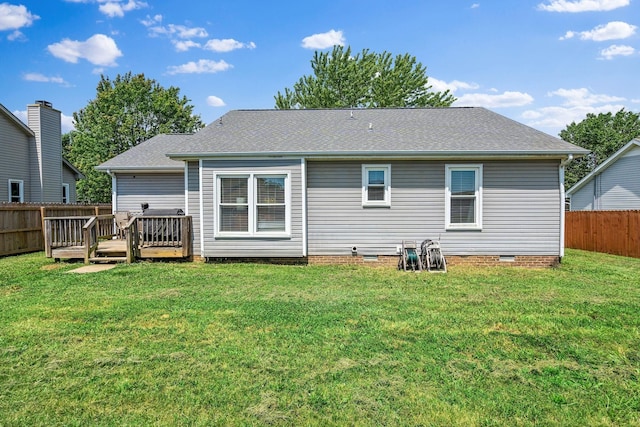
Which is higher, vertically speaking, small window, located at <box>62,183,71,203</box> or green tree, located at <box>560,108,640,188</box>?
green tree, located at <box>560,108,640,188</box>

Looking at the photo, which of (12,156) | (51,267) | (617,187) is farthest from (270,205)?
(617,187)

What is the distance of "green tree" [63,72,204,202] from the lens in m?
33.2

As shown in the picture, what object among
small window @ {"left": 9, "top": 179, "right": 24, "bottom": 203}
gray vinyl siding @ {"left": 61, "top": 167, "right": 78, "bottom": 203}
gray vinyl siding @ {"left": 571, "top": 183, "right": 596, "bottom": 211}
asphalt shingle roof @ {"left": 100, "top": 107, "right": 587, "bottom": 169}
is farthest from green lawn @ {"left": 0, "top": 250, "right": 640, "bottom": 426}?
gray vinyl siding @ {"left": 571, "top": 183, "right": 596, "bottom": 211}

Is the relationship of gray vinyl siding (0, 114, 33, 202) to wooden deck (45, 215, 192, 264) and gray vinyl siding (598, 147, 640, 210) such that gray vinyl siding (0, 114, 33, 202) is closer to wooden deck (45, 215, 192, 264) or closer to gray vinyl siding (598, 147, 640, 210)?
wooden deck (45, 215, 192, 264)

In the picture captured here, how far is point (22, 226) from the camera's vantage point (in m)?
11.7

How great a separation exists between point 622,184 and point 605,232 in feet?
24.2

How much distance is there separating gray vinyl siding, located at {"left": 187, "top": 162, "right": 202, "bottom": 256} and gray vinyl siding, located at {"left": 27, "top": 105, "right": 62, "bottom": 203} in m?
12.6

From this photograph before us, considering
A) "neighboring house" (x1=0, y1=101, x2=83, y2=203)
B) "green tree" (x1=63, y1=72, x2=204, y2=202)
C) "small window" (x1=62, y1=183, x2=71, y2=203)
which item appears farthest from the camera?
"green tree" (x1=63, y1=72, x2=204, y2=202)

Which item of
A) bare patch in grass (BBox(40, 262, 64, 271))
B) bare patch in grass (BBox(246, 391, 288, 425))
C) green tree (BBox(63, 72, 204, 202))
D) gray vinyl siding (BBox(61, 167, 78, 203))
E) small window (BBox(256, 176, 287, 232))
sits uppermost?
green tree (BBox(63, 72, 204, 202))

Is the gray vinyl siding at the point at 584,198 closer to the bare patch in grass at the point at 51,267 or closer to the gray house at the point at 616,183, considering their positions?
the gray house at the point at 616,183

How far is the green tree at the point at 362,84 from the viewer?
30.3 m

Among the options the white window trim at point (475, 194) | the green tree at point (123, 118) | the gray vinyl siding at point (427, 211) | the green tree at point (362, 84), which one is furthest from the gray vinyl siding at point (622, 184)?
the green tree at point (123, 118)

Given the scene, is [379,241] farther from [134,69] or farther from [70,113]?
[70,113]

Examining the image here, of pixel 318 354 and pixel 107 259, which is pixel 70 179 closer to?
pixel 107 259
